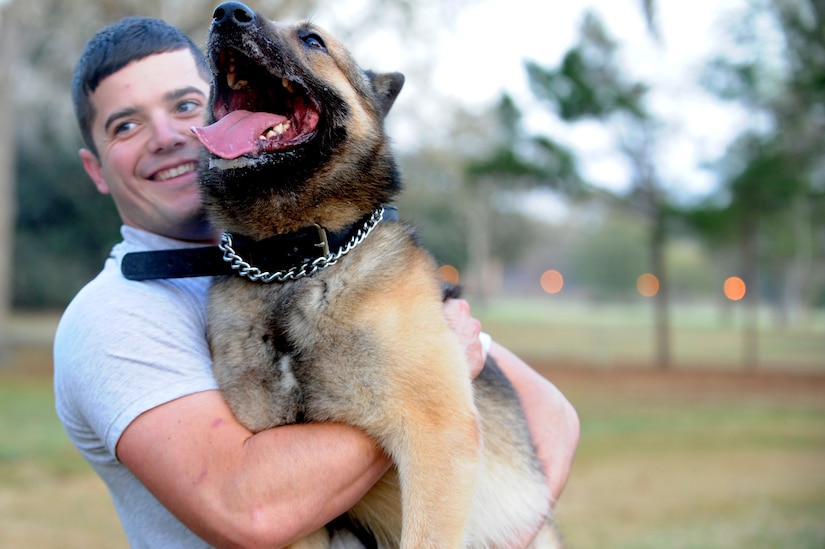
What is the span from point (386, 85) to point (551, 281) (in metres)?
58.9

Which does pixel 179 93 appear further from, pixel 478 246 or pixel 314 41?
pixel 478 246

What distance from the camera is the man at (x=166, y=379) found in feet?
6.40

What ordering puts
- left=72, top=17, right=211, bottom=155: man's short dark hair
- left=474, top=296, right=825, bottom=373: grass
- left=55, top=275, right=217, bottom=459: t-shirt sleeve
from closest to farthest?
left=55, top=275, right=217, bottom=459: t-shirt sleeve, left=72, top=17, right=211, bottom=155: man's short dark hair, left=474, top=296, right=825, bottom=373: grass

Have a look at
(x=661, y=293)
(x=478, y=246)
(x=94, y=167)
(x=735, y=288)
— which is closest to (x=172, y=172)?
(x=94, y=167)

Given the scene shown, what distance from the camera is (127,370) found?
205cm

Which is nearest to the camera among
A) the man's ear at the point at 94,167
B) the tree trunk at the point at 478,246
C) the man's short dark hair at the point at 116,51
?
the man's short dark hair at the point at 116,51

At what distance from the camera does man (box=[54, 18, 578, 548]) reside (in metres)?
1.95

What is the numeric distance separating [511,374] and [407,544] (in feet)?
3.83

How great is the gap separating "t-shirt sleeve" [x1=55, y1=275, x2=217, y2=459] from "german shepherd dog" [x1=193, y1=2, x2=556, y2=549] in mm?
119

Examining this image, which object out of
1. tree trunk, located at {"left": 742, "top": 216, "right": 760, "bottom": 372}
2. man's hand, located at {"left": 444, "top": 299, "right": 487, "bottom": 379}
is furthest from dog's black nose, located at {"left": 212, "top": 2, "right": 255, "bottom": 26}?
tree trunk, located at {"left": 742, "top": 216, "right": 760, "bottom": 372}

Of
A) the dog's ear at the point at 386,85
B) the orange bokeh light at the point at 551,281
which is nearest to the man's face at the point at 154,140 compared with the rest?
the dog's ear at the point at 386,85

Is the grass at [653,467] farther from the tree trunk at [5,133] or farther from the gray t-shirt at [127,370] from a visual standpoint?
the gray t-shirt at [127,370]

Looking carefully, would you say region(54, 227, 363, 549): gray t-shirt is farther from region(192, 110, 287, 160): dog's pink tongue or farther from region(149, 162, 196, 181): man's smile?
region(192, 110, 287, 160): dog's pink tongue

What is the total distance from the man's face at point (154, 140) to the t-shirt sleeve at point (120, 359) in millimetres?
366
